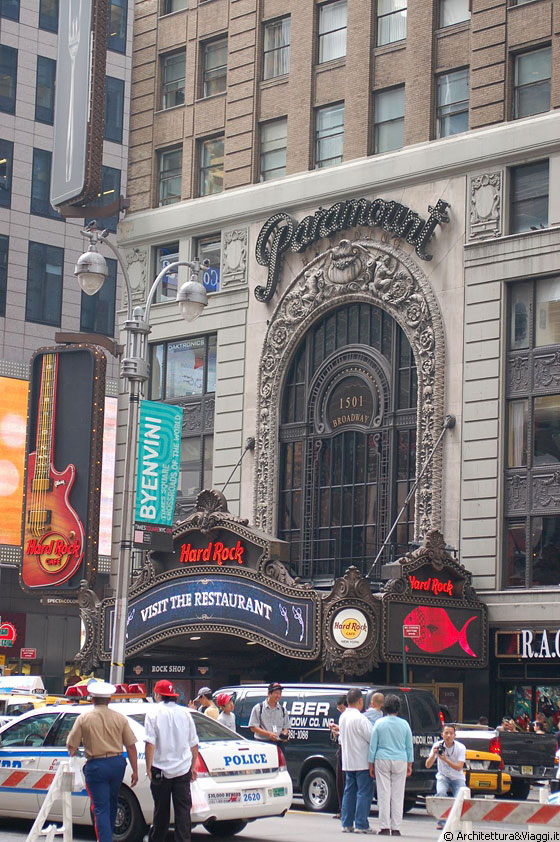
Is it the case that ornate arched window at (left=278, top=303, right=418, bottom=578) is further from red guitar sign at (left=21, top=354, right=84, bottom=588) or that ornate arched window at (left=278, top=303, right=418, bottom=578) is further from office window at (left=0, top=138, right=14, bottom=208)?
office window at (left=0, top=138, right=14, bottom=208)

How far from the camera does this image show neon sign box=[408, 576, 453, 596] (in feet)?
113

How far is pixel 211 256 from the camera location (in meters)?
45.4

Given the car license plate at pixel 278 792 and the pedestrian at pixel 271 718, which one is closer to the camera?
the car license plate at pixel 278 792

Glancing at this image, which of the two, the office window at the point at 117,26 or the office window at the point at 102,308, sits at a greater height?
the office window at the point at 117,26

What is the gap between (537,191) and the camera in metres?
37.6

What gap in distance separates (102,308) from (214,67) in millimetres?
19421

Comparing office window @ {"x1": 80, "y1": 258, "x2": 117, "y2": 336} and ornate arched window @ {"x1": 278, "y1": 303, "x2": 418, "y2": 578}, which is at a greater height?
office window @ {"x1": 80, "y1": 258, "x2": 117, "y2": 336}

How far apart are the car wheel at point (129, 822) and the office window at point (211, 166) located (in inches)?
1190

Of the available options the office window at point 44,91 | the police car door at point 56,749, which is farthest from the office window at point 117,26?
the police car door at point 56,749

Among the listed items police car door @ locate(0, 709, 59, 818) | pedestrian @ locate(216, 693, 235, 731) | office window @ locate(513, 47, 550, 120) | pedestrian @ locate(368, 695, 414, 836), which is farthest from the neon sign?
police car door @ locate(0, 709, 59, 818)

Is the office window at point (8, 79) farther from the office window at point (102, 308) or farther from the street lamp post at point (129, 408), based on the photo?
the street lamp post at point (129, 408)

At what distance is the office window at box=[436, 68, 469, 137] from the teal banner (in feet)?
39.6

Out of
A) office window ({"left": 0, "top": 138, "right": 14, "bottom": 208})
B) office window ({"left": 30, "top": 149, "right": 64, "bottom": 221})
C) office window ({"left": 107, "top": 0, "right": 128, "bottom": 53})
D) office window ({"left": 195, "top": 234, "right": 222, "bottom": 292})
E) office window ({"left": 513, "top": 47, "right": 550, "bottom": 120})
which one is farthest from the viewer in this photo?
office window ({"left": 107, "top": 0, "right": 128, "bottom": 53})

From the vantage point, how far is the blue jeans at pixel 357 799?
63.1 ft
